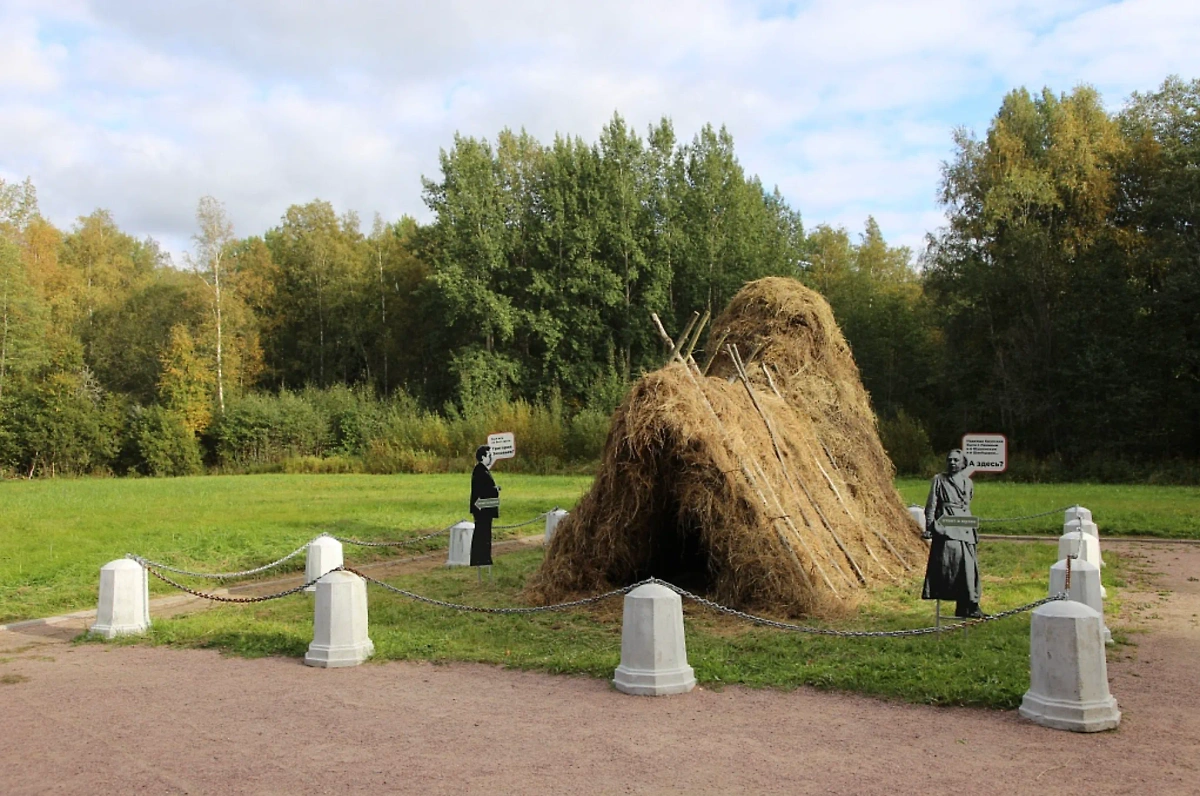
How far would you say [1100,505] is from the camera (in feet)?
78.0

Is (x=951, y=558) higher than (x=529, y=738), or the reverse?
(x=951, y=558)

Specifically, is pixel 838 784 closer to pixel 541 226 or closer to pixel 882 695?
pixel 882 695

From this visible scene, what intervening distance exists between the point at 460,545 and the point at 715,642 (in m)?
7.22

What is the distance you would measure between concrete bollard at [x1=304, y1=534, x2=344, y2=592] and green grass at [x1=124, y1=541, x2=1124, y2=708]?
0.37 meters

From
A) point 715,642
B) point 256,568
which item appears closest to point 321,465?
point 256,568

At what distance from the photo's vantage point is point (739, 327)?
15.8m

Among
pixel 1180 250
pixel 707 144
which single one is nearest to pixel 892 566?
pixel 1180 250

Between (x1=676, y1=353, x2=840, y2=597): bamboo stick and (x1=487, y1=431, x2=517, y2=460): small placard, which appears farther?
(x1=487, y1=431, x2=517, y2=460): small placard

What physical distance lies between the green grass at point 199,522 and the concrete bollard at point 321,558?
8.66 ft

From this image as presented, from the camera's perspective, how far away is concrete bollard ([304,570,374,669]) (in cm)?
864

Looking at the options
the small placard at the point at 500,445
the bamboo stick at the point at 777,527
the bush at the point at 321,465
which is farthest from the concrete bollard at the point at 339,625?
the bush at the point at 321,465

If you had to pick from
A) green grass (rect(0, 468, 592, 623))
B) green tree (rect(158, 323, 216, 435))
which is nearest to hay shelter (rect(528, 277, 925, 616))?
green grass (rect(0, 468, 592, 623))

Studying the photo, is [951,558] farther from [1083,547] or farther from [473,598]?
[473,598]

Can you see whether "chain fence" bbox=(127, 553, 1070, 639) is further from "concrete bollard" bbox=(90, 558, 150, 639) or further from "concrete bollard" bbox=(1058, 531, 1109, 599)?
"concrete bollard" bbox=(1058, 531, 1109, 599)
